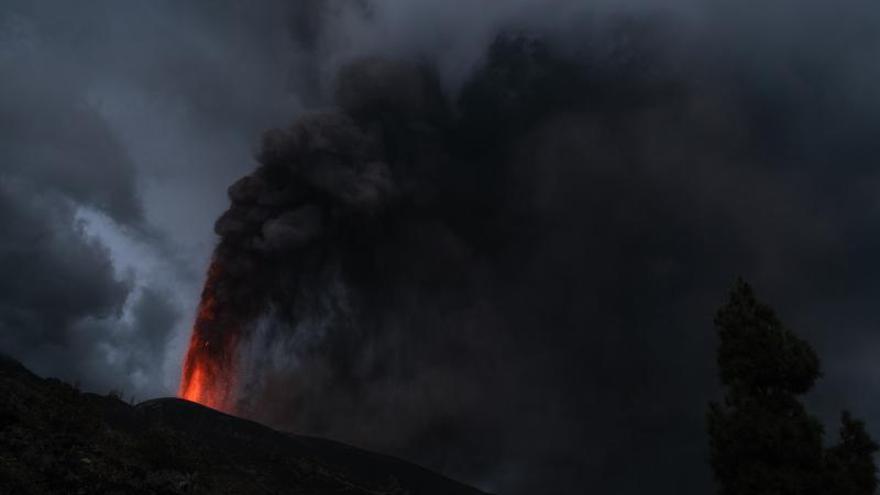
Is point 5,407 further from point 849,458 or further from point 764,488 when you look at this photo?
point 849,458

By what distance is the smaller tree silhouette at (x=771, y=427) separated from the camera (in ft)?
52.2

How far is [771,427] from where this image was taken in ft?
53.7

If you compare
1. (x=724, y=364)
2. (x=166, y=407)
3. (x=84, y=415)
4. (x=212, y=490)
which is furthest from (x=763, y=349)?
(x=166, y=407)

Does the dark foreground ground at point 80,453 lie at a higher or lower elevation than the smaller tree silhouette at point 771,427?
lower

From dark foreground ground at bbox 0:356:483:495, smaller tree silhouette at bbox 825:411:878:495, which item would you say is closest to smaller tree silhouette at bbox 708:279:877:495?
smaller tree silhouette at bbox 825:411:878:495

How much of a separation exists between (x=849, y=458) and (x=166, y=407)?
8046 centimetres

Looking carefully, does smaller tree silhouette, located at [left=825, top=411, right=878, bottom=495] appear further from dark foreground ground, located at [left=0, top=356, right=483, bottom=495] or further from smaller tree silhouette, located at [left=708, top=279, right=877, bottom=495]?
dark foreground ground, located at [left=0, top=356, right=483, bottom=495]

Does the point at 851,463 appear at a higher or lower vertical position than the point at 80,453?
higher

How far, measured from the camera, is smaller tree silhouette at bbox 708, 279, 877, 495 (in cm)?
1591

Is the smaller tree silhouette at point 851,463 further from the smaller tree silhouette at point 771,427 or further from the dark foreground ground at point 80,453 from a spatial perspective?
the dark foreground ground at point 80,453

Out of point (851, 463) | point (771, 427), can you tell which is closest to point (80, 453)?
point (771, 427)

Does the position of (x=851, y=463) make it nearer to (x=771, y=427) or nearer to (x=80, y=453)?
(x=771, y=427)

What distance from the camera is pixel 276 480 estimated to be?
219 feet

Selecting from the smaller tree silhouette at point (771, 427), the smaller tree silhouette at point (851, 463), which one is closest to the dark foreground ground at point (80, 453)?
the smaller tree silhouette at point (771, 427)
